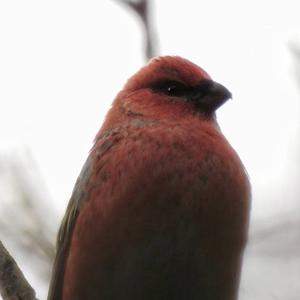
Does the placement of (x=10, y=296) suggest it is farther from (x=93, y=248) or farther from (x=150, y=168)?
(x=150, y=168)

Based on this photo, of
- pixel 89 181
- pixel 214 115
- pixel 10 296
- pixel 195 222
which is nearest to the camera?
pixel 10 296

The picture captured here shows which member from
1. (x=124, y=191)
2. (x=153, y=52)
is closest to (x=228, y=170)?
(x=124, y=191)

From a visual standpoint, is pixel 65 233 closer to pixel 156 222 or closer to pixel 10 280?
pixel 156 222

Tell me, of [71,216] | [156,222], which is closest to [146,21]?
[156,222]

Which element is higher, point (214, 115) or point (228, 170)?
point (214, 115)

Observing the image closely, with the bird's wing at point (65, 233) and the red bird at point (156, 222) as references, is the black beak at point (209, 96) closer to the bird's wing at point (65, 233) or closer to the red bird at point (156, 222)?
the red bird at point (156, 222)

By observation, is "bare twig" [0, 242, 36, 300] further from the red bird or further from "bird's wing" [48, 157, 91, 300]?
"bird's wing" [48, 157, 91, 300]
